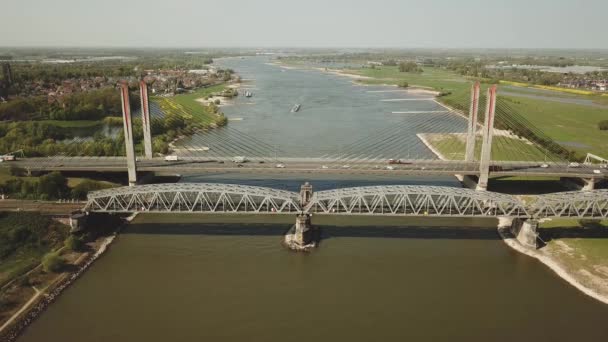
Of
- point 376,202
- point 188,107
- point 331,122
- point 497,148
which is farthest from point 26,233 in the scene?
point 188,107

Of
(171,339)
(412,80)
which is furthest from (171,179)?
(412,80)

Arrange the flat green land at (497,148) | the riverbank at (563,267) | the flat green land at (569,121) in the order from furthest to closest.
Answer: the flat green land at (569,121) → the flat green land at (497,148) → the riverbank at (563,267)

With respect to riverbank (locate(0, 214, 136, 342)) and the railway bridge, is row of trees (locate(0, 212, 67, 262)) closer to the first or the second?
riverbank (locate(0, 214, 136, 342))

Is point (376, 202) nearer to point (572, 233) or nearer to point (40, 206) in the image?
point (572, 233)

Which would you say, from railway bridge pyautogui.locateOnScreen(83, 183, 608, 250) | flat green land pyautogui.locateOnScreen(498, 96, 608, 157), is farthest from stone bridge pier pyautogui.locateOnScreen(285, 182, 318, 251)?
flat green land pyautogui.locateOnScreen(498, 96, 608, 157)

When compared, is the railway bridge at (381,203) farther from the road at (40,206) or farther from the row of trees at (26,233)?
the row of trees at (26,233)

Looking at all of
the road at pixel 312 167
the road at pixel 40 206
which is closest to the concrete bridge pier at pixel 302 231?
the road at pixel 312 167
